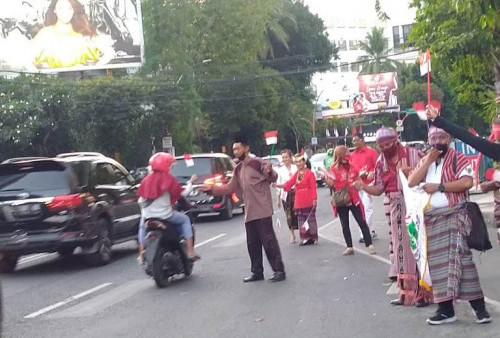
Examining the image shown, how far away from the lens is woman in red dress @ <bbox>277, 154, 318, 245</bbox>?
1455 cm

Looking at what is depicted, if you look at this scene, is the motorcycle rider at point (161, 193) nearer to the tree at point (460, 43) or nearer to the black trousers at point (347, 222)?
the black trousers at point (347, 222)

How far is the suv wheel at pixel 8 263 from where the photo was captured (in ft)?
42.6

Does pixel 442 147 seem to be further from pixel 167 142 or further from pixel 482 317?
pixel 167 142

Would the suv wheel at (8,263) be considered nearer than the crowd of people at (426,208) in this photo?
No

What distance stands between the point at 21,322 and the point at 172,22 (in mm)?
35602

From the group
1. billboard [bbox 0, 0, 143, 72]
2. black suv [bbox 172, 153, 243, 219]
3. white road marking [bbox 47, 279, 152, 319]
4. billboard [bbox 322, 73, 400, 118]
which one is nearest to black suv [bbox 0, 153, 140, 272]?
white road marking [bbox 47, 279, 152, 319]

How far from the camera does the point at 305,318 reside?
8.13m

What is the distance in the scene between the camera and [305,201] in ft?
48.3

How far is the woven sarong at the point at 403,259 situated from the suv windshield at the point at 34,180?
219 inches

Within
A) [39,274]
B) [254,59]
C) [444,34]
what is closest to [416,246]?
[39,274]

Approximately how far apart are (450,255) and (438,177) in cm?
67

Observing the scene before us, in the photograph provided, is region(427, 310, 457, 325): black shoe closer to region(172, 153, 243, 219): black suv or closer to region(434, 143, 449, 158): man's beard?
region(434, 143, 449, 158): man's beard

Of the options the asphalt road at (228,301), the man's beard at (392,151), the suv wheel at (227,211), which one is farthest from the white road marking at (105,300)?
the suv wheel at (227,211)

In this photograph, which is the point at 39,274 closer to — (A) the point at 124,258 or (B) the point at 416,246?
(A) the point at 124,258
